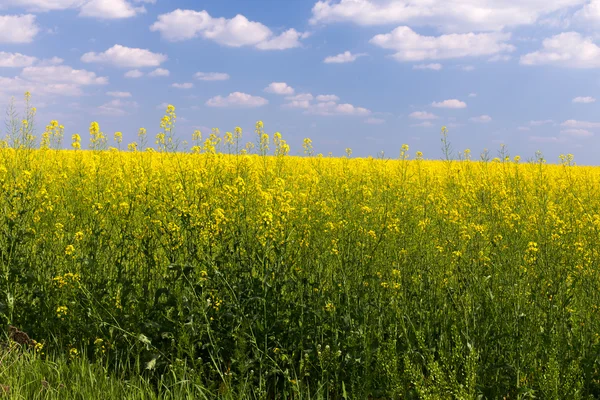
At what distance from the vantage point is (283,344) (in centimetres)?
357

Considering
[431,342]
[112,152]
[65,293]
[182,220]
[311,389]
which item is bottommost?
[311,389]

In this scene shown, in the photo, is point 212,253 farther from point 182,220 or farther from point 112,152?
point 112,152

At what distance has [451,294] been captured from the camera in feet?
12.5

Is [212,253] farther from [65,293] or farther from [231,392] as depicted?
[65,293]

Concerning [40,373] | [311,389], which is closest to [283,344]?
[311,389]

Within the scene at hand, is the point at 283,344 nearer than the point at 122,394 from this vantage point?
No

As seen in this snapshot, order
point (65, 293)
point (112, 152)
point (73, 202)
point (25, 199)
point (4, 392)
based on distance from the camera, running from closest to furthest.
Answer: point (4, 392), point (65, 293), point (25, 199), point (73, 202), point (112, 152)

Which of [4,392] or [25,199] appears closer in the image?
[4,392]

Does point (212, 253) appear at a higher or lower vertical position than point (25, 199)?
lower

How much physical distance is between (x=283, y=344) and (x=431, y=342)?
105 cm

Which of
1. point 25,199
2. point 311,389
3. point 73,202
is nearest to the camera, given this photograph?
point 311,389

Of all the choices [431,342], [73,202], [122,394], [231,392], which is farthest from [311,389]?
[73,202]

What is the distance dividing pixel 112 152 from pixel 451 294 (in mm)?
6465

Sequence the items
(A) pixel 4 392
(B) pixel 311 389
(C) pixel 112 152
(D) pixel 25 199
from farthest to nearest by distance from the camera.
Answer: (C) pixel 112 152 < (D) pixel 25 199 < (B) pixel 311 389 < (A) pixel 4 392
